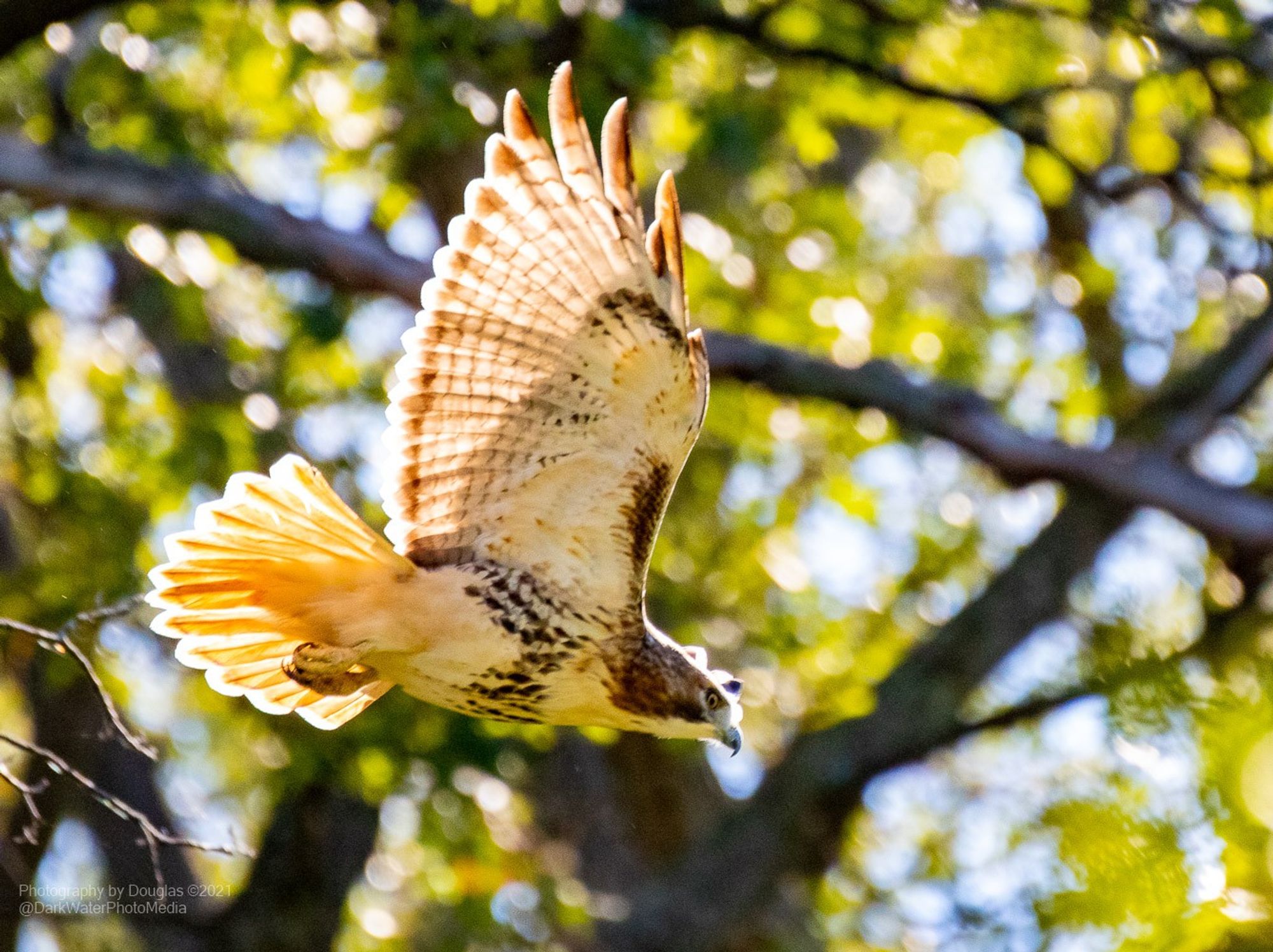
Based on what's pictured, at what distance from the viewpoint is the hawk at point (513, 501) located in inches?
136

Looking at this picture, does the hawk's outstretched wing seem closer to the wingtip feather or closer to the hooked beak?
the wingtip feather

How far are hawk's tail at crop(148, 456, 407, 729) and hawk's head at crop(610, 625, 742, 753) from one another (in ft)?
1.93

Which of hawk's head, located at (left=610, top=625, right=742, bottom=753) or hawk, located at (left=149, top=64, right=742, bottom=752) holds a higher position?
hawk, located at (left=149, top=64, right=742, bottom=752)

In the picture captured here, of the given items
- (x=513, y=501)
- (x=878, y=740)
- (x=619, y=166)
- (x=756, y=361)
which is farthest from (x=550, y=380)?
(x=878, y=740)

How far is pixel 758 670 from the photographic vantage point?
9562 mm

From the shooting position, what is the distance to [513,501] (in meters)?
3.65

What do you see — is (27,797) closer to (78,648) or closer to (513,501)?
(78,648)

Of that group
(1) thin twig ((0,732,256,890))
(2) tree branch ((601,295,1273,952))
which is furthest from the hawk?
(2) tree branch ((601,295,1273,952))

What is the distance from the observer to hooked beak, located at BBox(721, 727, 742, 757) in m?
3.83

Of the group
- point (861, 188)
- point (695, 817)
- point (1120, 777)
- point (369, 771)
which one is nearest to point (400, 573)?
point (1120, 777)

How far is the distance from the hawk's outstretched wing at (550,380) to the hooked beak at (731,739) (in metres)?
0.48

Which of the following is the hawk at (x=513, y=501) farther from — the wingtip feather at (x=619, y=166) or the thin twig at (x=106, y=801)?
the thin twig at (x=106, y=801)

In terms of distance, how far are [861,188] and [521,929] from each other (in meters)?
6.35

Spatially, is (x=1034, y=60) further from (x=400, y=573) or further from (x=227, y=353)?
(x=400, y=573)
